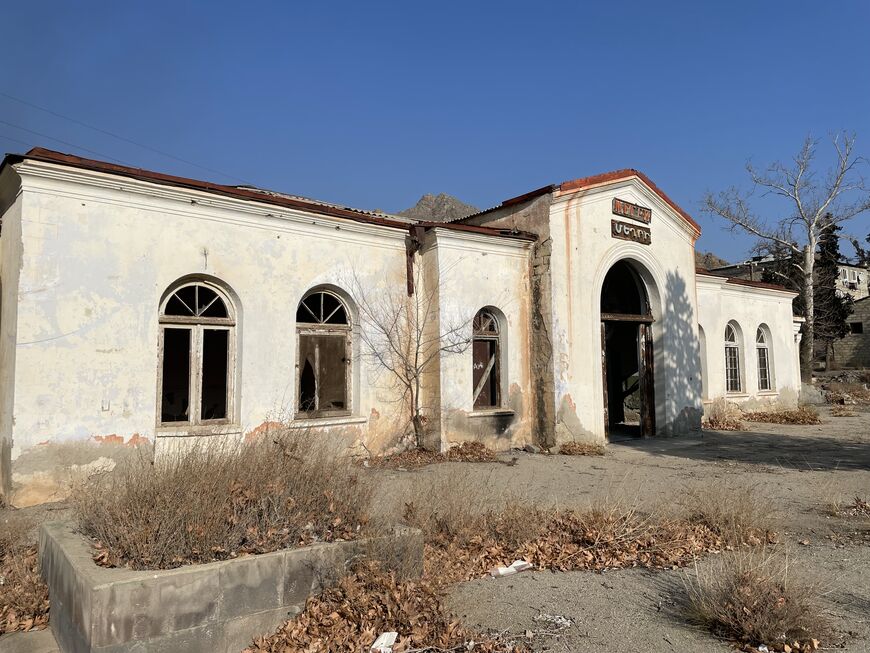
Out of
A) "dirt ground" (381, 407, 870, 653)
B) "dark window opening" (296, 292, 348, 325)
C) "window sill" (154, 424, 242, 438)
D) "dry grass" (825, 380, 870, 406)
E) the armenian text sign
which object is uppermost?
the armenian text sign

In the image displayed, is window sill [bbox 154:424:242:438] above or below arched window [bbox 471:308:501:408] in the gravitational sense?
below

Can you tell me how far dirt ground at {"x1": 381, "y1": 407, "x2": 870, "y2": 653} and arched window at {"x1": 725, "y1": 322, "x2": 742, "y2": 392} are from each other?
5218mm

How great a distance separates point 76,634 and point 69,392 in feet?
16.2

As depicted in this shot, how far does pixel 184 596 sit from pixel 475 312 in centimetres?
849

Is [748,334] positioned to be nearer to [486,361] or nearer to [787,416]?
[787,416]

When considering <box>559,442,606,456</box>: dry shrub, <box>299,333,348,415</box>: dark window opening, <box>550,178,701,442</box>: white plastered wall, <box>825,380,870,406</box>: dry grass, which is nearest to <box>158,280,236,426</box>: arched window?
<box>299,333,348,415</box>: dark window opening

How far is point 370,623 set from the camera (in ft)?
12.7

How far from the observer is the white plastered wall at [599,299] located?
1201cm

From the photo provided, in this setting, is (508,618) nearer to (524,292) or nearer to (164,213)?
(164,213)

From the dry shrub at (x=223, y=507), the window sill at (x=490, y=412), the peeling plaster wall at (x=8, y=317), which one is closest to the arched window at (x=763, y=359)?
the window sill at (x=490, y=412)

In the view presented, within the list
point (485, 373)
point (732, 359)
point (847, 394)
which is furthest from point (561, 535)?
point (847, 394)

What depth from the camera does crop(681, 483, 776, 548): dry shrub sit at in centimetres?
549

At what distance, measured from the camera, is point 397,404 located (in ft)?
36.0

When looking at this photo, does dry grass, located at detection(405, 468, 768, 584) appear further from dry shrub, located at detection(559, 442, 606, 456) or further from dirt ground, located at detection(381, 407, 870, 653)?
dry shrub, located at detection(559, 442, 606, 456)
